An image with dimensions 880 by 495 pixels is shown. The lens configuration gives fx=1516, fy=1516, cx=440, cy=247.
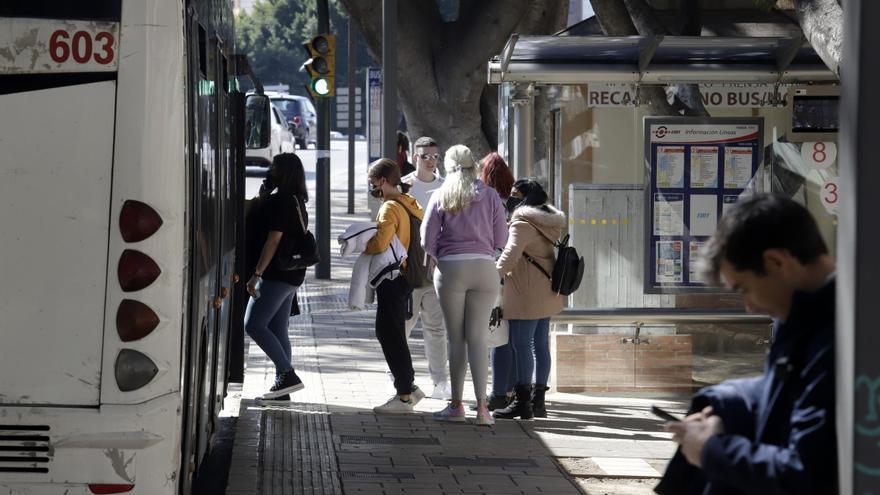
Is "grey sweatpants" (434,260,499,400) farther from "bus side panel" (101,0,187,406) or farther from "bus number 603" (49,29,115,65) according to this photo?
"bus number 603" (49,29,115,65)

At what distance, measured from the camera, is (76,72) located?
513 cm

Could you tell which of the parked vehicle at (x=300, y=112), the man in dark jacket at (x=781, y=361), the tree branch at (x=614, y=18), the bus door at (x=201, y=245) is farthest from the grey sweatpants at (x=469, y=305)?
the parked vehicle at (x=300, y=112)

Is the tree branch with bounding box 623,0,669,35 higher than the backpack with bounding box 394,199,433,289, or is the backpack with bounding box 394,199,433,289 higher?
the tree branch with bounding box 623,0,669,35

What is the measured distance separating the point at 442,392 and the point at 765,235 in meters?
8.01

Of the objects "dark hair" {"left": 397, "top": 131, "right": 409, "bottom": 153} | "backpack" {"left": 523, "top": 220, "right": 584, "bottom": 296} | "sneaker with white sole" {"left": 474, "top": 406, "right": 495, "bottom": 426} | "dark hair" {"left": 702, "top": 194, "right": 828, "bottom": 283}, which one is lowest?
"sneaker with white sole" {"left": 474, "top": 406, "right": 495, "bottom": 426}

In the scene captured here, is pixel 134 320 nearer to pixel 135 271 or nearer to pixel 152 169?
pixel 135 271

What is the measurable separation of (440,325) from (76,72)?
5875 millimetres

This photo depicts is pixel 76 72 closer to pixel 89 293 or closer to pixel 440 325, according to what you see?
pixel 89 293

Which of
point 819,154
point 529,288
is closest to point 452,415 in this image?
point 529,288

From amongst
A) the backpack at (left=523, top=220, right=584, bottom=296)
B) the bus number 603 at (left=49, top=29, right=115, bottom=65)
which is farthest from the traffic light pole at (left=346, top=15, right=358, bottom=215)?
the bus number 603 at (left=49, top=29, right=115, bottom=65)

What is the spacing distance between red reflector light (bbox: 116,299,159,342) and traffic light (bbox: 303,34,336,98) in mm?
15193

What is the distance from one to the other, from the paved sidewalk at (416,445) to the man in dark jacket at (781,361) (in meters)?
4.75

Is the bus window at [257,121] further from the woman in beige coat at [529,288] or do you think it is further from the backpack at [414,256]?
the woman in beige coat at [529,288]

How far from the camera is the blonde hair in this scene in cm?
945
